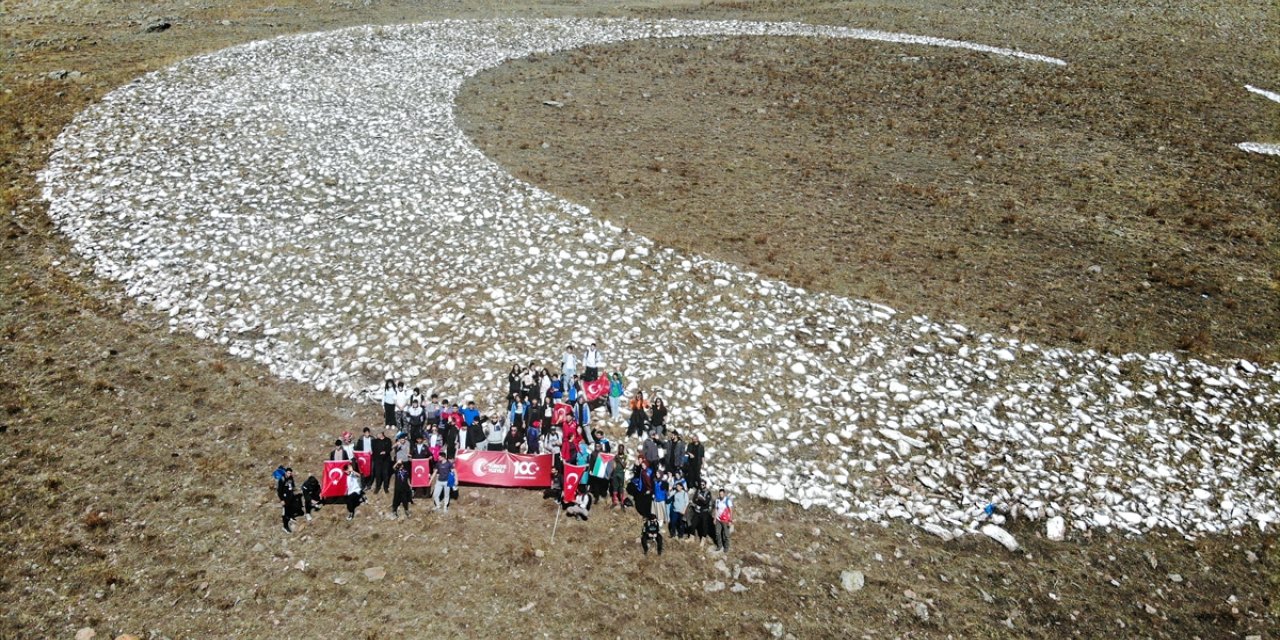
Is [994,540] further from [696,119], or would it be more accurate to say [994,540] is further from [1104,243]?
[696,119]

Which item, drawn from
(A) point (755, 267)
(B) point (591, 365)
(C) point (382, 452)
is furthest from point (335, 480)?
(A) point (755, 267)

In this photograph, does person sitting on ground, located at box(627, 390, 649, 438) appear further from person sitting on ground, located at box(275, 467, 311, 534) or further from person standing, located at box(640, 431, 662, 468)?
person sitting on ground, located at box(275, 467, 311, 534)

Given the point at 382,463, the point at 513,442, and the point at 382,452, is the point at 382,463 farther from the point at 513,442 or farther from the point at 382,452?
the point at 513,442

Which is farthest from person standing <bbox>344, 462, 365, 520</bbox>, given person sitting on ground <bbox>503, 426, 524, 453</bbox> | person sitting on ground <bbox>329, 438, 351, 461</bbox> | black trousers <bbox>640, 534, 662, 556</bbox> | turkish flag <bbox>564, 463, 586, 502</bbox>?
black trousers <bbox>640, 534, 662, 556</bbox>

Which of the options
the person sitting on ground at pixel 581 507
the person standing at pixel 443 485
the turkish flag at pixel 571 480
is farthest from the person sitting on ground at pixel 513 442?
the person sitting on ground at pixel 581 507

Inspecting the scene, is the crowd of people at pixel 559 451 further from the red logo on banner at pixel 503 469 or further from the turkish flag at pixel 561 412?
the red logo on banner at pixel 503 469

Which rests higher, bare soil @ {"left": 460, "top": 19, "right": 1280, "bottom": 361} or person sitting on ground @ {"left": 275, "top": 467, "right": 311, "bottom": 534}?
bare soil @ {"left": 460, "top": 19, "right": 1280, "bottom": 361}
